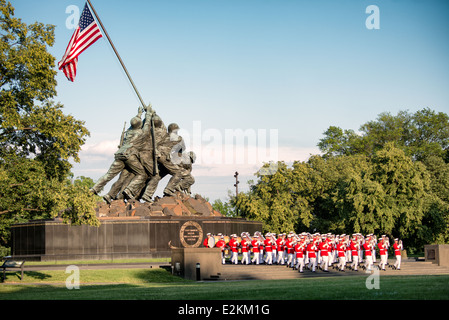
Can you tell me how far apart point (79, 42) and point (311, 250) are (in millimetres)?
15093

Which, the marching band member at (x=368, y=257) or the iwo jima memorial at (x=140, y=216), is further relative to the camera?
the iwo jima memorial at (x=140, y=216)

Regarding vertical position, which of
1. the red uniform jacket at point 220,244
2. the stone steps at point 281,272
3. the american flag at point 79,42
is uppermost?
the american flag at point 79,42

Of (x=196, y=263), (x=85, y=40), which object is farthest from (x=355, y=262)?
(x=85, y=40)

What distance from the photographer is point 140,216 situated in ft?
117

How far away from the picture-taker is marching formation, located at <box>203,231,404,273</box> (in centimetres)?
3030

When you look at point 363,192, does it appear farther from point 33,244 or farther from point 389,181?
point 33,244

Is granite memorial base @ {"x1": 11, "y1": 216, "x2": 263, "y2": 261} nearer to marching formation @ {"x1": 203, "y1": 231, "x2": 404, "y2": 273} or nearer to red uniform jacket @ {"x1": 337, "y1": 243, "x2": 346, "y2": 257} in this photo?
marching formation @ {"x1": 203, "y1": 231, "x2": 404, "y2": 273}

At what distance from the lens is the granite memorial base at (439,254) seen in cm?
3478

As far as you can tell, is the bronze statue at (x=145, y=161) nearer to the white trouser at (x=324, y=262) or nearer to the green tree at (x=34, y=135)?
the green tree at (x=34, y=135)

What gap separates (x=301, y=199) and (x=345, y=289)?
145 ft

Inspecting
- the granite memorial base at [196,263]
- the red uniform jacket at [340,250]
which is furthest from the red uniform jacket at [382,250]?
the granite memorial base at [196,263]

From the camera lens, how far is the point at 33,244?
113 feet

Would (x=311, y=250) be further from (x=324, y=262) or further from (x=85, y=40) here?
(x=85, y=40)

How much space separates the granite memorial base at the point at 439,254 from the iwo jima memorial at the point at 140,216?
11909mm
